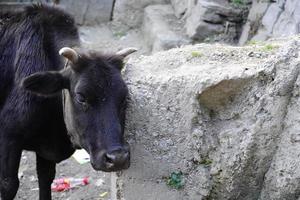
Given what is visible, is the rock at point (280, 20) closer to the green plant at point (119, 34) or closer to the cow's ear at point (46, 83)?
the green plant at point (119, 34)

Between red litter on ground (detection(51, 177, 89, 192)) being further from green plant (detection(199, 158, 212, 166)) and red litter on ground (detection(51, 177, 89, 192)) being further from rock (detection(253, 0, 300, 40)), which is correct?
rock (detection(253, 0, 300, 40))

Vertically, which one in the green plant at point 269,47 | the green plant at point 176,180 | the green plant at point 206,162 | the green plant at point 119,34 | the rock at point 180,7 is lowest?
the green plant at point 119,34

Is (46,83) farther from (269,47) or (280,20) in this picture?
(280,20)

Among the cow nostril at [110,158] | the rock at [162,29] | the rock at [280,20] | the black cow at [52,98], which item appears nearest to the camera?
the cow nostril at [110,158]

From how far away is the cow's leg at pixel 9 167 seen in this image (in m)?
5.14

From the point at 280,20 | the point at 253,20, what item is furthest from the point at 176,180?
the point at 253,20

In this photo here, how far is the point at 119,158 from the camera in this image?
4242 millimetres

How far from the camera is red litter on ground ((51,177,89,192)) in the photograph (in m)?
6.28

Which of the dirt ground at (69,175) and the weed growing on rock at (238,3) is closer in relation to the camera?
the dirt ground at (69,175)

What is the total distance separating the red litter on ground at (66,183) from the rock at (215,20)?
3.85m

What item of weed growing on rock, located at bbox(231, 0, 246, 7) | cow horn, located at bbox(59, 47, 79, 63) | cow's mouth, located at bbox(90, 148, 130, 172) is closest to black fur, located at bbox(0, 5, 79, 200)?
cow horn, located at bbox(59, 47, 79, 63)

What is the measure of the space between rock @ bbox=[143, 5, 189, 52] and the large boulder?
446 centimetres

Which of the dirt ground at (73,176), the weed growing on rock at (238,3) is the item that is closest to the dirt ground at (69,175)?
the dirt ground at (73,176)

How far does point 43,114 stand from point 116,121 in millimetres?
894
